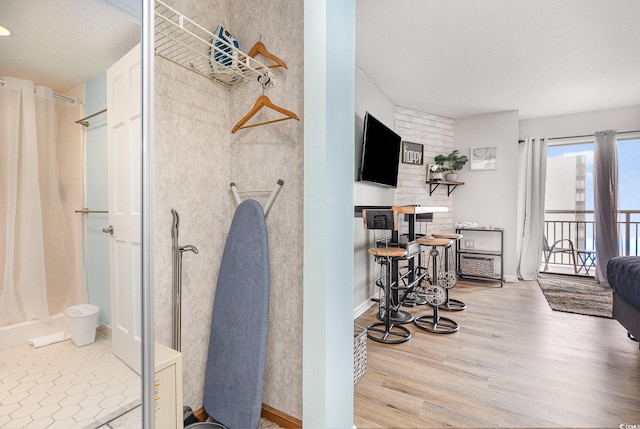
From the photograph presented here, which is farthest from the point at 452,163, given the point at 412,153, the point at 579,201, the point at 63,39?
the point at 63,39

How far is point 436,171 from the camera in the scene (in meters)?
4.75

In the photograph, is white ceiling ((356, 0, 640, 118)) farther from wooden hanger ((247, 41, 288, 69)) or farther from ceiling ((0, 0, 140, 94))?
ceiling ((0, 0, 140, 94))

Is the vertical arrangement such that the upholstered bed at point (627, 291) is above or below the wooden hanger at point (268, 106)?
below

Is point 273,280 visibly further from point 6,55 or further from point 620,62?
point 620,62

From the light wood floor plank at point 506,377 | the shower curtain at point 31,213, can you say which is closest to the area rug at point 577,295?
the light wood floor plank at point 506,377

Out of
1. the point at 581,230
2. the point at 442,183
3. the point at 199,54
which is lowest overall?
the point at 581,230

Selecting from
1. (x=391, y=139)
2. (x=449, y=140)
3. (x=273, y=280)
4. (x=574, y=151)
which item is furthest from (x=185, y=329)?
(x=574, y=151)

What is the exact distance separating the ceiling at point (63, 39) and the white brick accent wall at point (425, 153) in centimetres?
390

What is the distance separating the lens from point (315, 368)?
1328mm

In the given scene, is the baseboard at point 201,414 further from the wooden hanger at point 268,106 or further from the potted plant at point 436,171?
the potted plant at point 436,171

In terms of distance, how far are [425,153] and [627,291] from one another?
3.18 meters

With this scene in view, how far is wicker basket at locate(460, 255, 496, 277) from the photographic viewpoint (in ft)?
15.5

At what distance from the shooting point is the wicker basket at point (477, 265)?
4.74m

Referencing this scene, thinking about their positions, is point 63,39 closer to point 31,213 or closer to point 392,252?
point 31,213
